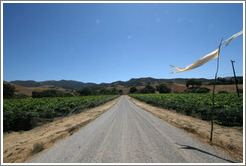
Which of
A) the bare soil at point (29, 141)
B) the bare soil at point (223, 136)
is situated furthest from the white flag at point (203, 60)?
the bare soil at point (29, 141)

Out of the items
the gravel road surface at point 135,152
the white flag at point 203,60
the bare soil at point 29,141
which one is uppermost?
the white flag at point 203,60

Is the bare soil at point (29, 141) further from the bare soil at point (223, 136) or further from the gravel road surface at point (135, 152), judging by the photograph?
the bare soil at point (223, 136)

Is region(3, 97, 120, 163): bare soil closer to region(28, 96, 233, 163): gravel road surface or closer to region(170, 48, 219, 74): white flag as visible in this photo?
region(28, 96, 233, 163): gravel road surface

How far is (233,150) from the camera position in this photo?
13.8 feet

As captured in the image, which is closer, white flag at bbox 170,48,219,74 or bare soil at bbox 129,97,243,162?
white flag at bbox 170,48,219,74

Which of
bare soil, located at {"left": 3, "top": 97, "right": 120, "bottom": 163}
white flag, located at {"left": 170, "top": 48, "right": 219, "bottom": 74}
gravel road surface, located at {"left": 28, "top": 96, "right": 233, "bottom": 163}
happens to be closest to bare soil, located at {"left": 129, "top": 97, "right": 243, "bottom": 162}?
gravel road surface, located at {"left": 28, "top": 96, "right": 233, "bottom": 163}

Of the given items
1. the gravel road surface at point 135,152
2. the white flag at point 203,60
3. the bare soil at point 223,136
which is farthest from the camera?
the bare soil at point 223,136

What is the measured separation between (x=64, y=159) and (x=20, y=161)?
→ 56.6 inches

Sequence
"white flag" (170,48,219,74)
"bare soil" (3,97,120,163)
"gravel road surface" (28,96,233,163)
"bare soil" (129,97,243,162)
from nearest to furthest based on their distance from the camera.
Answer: "white flag" (170,48,219,74)
"gravel road surface" (28,96,233,163)
"bare soil" (129,97,243,162)
"bare soil" (3,97,120,163)

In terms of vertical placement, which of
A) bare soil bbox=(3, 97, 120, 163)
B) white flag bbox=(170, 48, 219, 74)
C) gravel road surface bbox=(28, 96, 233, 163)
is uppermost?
white flag bbox=(170, 48, 219, 74)

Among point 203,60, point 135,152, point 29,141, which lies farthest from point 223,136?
point 29,141

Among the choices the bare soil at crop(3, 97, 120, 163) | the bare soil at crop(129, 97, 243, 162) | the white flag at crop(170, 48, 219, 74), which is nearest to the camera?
the white flag at crop(170, 48, 219, 74)

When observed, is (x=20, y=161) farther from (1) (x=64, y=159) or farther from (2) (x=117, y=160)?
(2) (x=117, y=160)

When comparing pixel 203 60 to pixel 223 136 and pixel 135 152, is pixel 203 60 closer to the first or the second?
pixel 135 152
